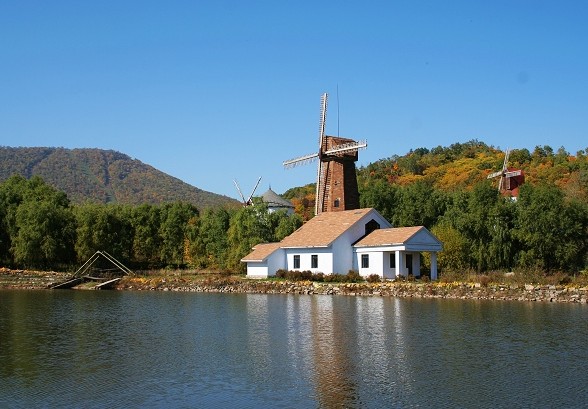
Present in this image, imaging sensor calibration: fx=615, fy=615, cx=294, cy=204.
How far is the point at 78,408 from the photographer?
39.3ft

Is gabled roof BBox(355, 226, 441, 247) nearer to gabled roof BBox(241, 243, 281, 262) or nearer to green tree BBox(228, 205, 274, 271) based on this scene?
gabled roof BBox(241, 243, 281, 262)

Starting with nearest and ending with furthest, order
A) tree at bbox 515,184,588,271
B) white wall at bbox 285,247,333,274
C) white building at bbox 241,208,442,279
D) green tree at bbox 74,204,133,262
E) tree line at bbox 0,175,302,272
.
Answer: tree at bbox 515,184,588,271
white building at bbox 241,208,442,279
white wall at bbox 285,247,333,274
tree line at bbox 0,175,302,272
green tree at bbox 74,204,133,262

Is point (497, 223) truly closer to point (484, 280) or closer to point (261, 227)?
point (484, 280)

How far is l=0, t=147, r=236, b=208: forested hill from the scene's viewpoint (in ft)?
466

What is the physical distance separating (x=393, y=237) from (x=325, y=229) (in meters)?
6.31

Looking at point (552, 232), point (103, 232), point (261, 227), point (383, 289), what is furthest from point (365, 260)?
point (103, 232)

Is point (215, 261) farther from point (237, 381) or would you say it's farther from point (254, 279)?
point (237, 381)

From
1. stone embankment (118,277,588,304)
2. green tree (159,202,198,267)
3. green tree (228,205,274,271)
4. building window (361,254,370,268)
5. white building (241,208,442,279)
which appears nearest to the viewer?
stone embankment (118,277,588,304)

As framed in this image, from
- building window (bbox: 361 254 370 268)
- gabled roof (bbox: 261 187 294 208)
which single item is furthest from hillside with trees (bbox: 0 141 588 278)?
gabled roof (bbox: 261 187 294 208)

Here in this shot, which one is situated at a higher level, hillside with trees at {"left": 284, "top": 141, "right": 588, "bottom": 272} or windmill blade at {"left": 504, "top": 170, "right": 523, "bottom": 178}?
windmill blade at {"left": 504, "top": 170, "right": 523, "bottom": 178}

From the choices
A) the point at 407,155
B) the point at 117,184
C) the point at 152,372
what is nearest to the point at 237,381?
the point at 152,372

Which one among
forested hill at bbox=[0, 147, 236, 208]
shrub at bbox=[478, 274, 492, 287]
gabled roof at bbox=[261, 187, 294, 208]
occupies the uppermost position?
forested hill at bbox=[0, 147, 236, 208]

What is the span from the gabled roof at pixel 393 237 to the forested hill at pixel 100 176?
9507 cm

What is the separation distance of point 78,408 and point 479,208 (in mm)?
36853
